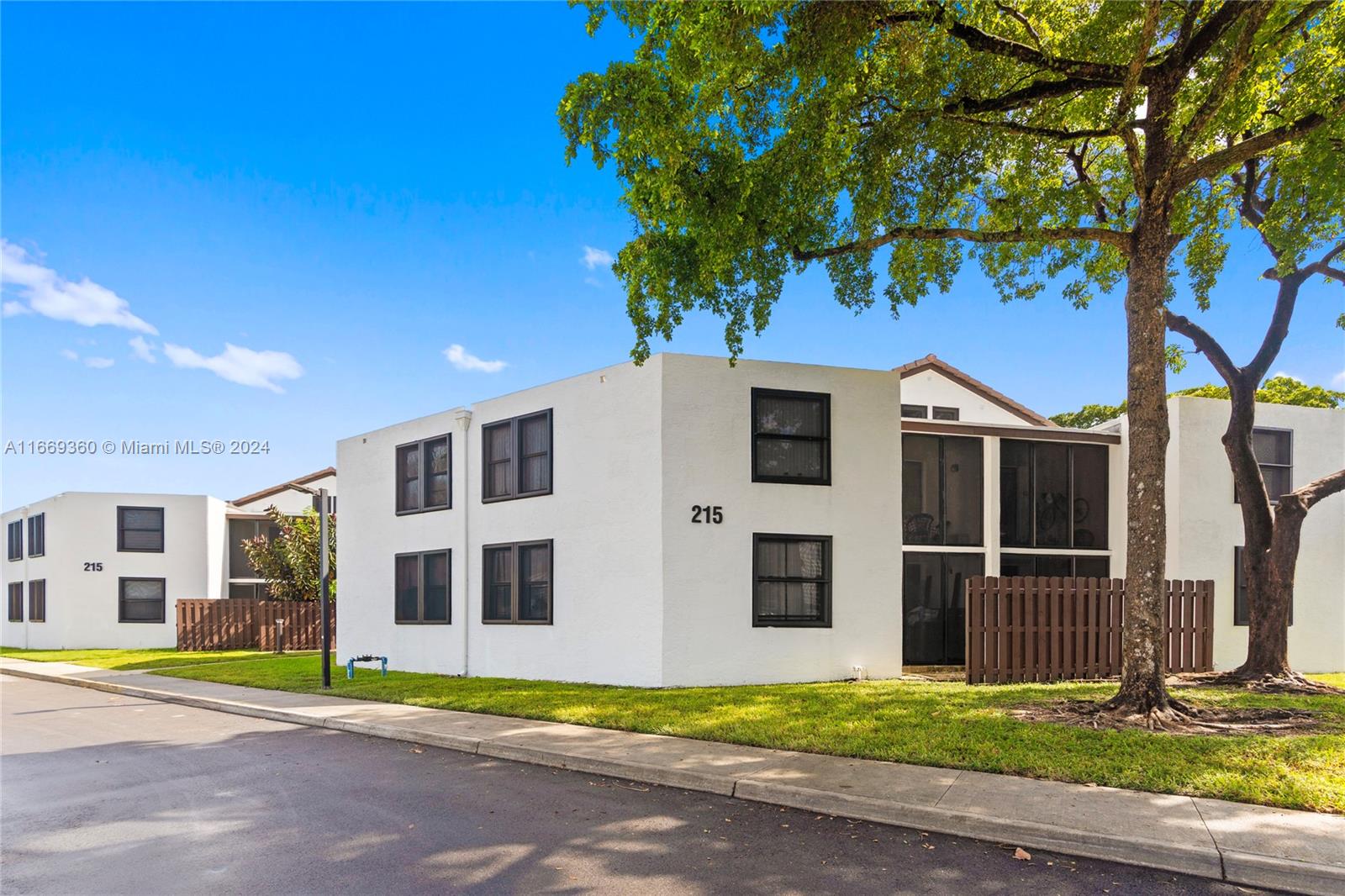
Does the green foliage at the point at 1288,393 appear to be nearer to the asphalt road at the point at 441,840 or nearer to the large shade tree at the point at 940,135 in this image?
the large shade tree at the point at 940,135

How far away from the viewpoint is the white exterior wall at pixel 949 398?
2789cm

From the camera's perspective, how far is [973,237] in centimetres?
1351

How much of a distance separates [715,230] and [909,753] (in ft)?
23.0

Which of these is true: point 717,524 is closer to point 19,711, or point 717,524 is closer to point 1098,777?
point 1098,777

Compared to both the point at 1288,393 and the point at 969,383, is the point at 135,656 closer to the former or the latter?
the point at 969,383

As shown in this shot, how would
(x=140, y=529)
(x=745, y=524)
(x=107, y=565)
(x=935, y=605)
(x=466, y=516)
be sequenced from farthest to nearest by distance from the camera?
(x=140, y=529) < (x=107, y=565) < (x=466, y=516) < (x=935, y=605) < (x=745, y=524)

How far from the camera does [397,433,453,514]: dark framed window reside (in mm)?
20453

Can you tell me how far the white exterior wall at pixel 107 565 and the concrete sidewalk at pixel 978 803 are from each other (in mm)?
31111

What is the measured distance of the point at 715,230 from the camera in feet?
41.1

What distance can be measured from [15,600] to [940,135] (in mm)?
45661

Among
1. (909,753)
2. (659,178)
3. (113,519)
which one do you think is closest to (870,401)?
(659,178)

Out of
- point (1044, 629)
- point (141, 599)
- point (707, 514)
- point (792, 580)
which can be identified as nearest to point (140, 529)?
point (141, 599)

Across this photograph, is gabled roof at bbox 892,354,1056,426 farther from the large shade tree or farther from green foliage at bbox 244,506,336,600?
green foliage at bbox 244,506,336,600

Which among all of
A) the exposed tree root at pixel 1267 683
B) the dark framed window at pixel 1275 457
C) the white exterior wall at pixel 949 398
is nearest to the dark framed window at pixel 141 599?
the white exterior wall at pixel 949 398
